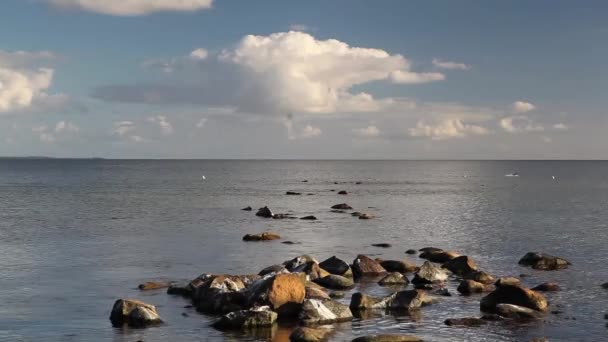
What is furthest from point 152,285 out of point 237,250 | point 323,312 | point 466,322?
point 466,322

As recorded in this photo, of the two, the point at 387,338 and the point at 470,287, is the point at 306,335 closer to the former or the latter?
the point at 387,338

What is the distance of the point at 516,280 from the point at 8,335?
2579 centimetres

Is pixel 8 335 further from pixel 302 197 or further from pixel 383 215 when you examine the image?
pixel 302 197

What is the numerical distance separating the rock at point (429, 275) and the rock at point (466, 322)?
870 centimetres

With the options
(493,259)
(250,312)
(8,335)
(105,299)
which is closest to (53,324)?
(8,335)

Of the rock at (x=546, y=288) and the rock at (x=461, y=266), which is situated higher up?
the rock at (x=461, y=266)

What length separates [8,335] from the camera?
26609 mm

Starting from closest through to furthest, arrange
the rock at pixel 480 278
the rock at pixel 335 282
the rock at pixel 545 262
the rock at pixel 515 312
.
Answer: the rock at pixel 515 312
the rock at pixel 335 282
the rock at pixel 480 278
the rock at pixel 545 262

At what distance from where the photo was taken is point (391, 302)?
31.1 metres

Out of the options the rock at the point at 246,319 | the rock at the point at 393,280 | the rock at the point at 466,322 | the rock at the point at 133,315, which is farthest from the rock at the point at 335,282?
the rock at the point at 133,315

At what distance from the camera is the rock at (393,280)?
3765cm

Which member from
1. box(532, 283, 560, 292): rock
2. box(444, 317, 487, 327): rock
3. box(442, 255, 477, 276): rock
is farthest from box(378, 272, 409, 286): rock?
box(444, 317, 487, 327): rock

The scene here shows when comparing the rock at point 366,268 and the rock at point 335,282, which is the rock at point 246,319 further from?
the rock at point 366,268

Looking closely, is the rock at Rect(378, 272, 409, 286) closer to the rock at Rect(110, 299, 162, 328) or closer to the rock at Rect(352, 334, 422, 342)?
the rock at Rect(352, 334, 422, 342)
